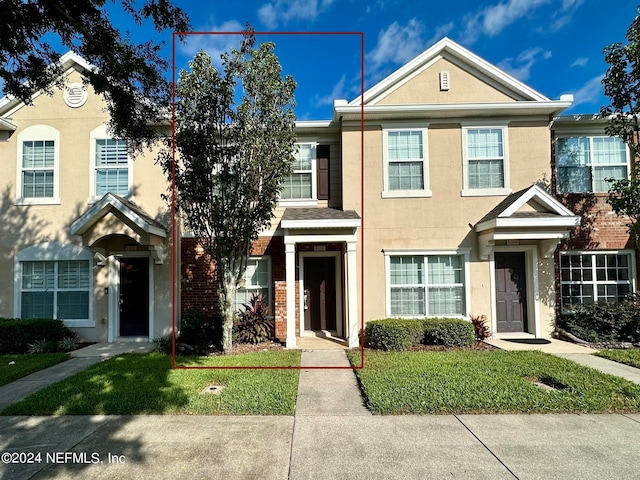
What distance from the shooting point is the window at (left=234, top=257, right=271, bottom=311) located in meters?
10.0

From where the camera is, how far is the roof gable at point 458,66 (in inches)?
382

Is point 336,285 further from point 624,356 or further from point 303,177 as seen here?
point 624,356

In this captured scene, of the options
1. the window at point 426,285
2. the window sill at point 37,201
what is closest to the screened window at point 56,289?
the window sill at point 37,201

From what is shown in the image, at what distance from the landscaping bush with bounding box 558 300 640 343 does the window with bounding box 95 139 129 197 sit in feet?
41.3

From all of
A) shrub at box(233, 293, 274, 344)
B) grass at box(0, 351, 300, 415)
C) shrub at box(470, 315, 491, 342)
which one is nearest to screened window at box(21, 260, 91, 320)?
grass at box(0, 351, 300, 415)

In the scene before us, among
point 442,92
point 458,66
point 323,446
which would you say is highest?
point 458,66

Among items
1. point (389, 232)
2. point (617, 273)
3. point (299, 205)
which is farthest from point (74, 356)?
point (617, 273)

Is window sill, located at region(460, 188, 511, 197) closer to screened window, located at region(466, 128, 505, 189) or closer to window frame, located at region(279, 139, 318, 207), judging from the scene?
screened window, located at region(466, 128, 505, 189)

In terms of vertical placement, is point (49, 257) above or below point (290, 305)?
above

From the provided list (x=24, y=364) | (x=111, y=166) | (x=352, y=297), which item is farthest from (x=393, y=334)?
(x=111, y=166)

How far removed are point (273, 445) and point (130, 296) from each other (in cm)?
762

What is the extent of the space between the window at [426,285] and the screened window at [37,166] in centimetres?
977

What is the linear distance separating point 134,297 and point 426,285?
8.07m

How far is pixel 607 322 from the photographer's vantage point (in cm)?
883
